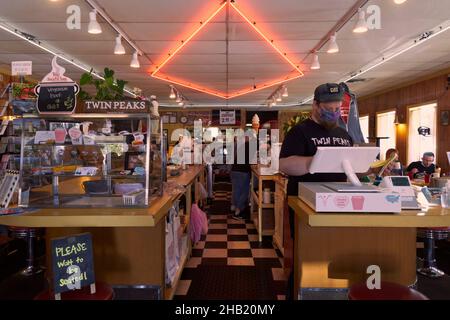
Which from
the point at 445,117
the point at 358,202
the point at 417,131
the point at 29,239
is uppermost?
the point at 445,117

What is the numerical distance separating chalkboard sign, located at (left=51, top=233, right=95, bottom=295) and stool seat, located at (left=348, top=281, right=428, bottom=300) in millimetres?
1384

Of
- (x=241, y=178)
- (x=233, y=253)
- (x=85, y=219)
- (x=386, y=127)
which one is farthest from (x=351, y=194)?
(x=386, y=127)

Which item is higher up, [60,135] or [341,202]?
[60,135]

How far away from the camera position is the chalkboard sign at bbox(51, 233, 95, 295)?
74.7 inches

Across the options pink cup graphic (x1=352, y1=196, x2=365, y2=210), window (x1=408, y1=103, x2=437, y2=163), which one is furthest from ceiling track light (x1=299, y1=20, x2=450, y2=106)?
pink cup graphic (x1=352, y1=196, x2=365, y2=210)

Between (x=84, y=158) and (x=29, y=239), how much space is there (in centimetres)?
169

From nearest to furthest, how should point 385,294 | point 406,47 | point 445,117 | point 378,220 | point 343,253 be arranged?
1. point 378,220
2. point 385,294
3. point 343,253
4. point 406,47
5. point 445,117

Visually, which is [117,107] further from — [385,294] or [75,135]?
[385,294]

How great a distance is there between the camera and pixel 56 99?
8.14 feet

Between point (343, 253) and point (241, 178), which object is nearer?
point (343, 253)

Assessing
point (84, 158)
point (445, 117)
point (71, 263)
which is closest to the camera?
point (71, 263)

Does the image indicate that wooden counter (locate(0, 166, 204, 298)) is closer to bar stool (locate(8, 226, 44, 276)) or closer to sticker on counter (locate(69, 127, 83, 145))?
sticker on counter (locate(69, 127, 83, 145))

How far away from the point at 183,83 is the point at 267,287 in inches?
255
